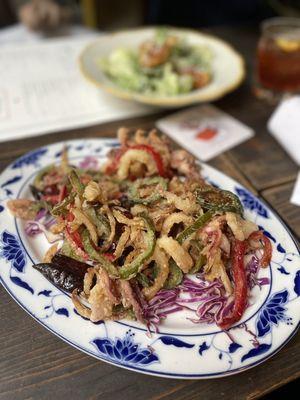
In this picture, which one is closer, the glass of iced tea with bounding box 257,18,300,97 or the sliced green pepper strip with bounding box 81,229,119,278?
the sliced green pepper strip with bounding box 81,229,119,278

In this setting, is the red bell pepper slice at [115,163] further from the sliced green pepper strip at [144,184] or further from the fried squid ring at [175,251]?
the fried squid ring at [175,251]

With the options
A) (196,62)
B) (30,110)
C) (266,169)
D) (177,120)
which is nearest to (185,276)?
(266,169)

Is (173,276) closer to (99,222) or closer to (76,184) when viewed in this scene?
(99,222)

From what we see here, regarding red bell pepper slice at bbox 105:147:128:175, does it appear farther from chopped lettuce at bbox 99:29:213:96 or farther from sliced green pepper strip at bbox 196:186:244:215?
chopped lettuce at bbox 99:29:213:96

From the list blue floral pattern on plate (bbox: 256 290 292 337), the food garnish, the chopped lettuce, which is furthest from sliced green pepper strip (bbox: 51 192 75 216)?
the chopped lettuce

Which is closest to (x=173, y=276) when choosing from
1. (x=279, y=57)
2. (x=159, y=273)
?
(x=159, y=273)
